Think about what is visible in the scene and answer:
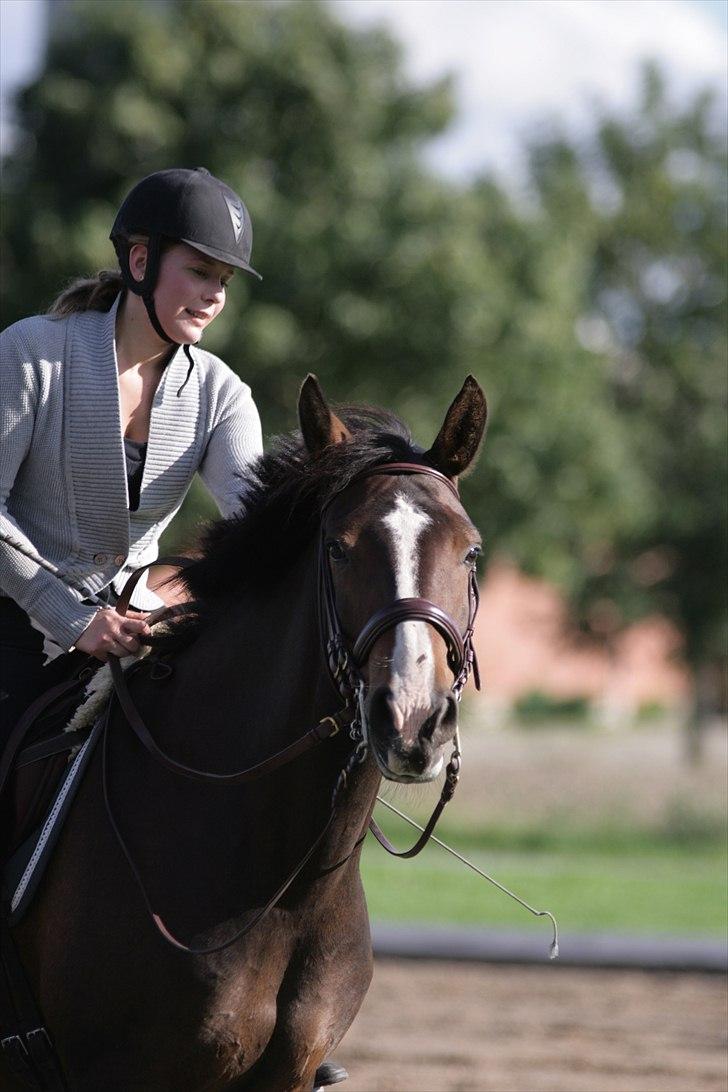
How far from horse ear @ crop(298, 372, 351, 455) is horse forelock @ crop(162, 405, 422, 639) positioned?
0.03 meters

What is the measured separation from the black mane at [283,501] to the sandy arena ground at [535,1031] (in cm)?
352

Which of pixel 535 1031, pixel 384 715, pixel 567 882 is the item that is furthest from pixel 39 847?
pixel 567 882

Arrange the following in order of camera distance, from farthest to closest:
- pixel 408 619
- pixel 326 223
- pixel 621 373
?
pixel 621 373, pixel 326 223, pixel 408 619

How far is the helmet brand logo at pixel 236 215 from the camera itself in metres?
3.79

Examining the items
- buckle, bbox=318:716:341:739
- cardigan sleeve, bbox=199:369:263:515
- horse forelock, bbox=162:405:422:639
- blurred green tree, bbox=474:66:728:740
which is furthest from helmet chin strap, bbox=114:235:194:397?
blurred green tree, bbox=474:66:728:740

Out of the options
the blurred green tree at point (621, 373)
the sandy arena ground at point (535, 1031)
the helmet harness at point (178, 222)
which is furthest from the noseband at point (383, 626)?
the blurred green tree at point (621, 373)

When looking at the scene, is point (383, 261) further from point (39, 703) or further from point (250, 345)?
Result: point (39, 703)

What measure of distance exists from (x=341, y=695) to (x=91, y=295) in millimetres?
1477

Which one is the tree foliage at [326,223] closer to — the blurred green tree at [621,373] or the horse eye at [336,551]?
the blurred green tree at [621,373]

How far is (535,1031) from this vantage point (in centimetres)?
768

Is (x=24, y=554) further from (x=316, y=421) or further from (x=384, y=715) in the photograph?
(x=384, y=715)

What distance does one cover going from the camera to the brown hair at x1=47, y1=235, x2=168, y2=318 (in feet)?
13.0

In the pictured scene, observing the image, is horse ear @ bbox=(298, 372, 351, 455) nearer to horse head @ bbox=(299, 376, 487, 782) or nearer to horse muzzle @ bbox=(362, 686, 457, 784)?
horse head @ bbox=(299, 376, 487, 782)

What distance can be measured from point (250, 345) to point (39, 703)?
1274cm
